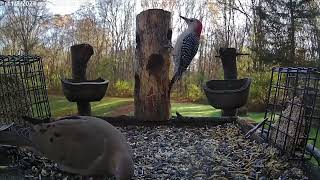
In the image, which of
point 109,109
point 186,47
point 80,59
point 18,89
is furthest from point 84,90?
point 109,109

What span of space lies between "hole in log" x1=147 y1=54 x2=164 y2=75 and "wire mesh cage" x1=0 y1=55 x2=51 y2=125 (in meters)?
1.24

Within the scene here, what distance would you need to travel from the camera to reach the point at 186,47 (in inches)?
168

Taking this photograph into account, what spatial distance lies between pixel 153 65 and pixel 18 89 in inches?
59.2

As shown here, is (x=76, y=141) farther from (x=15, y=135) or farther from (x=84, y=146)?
(x=15, y=135)

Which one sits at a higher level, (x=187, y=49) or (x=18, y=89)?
(x=187, y=49)

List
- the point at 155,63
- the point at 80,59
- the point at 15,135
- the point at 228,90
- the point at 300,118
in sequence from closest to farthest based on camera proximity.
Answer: the point at 15,135, the point at 300,118, the point at 155,63, the point at 228,90, the point at 80,59

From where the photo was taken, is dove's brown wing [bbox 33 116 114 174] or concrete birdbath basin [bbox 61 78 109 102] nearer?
dove's brown wing [bbox 33 116 114 174]

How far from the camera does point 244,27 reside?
13477mm

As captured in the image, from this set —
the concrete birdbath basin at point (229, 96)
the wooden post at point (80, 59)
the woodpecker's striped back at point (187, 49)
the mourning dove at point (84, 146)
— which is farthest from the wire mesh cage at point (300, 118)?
the wooden post at point (80, 59)

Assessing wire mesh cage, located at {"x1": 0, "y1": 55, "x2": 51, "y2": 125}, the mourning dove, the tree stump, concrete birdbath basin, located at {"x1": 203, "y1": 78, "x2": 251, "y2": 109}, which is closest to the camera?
the mourning dove

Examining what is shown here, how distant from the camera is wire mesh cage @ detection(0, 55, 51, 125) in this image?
3.28 metres

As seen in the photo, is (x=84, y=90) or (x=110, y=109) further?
(x=110, y=109)

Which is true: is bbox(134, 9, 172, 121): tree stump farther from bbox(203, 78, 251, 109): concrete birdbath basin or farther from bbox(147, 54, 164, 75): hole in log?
bbox(203, 78, 251, 109): concrete birdbath basin

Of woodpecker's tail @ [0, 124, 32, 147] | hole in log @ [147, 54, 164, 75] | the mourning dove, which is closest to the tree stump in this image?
hole in log @ [147, 54, 164, 75]
